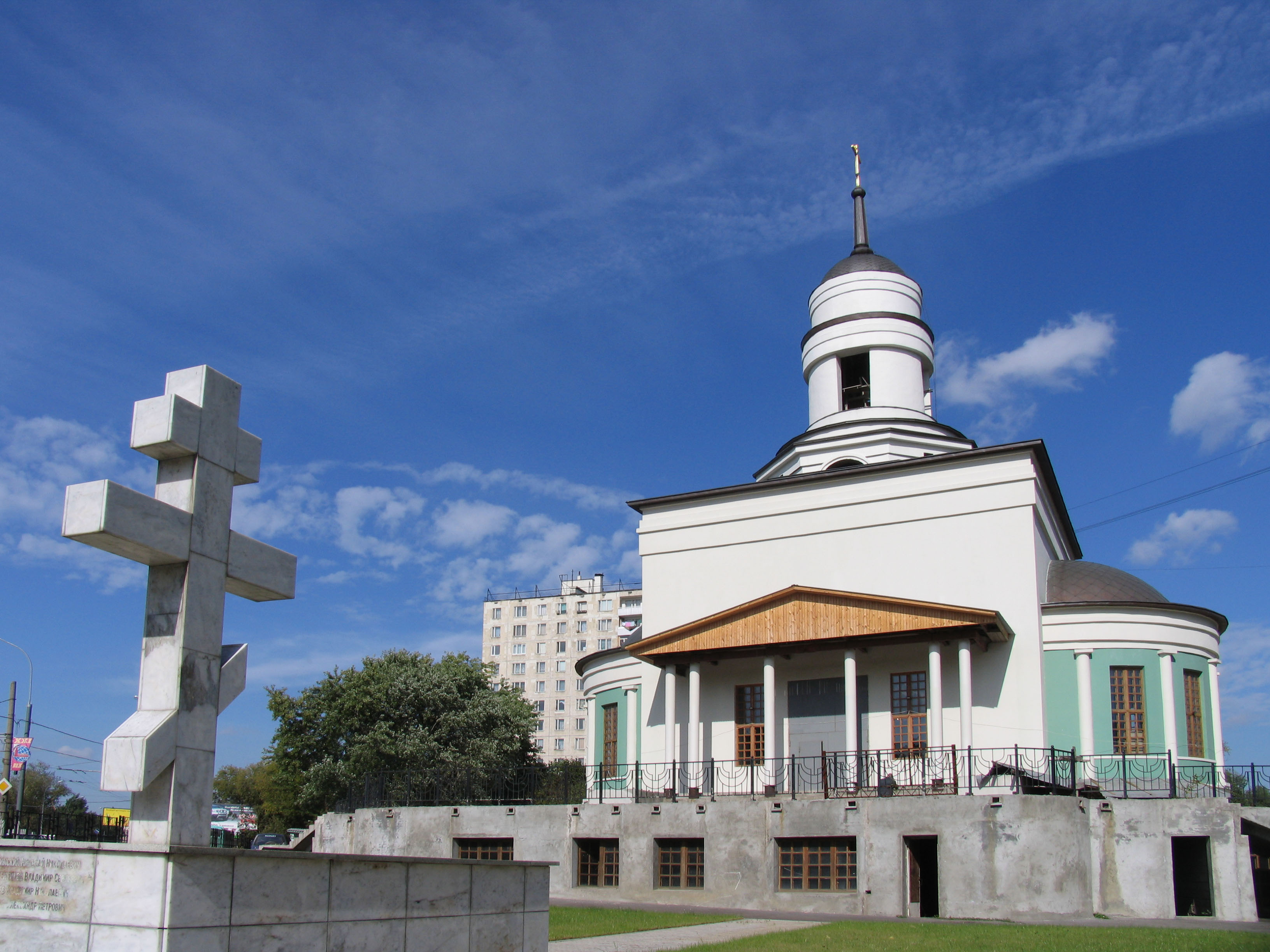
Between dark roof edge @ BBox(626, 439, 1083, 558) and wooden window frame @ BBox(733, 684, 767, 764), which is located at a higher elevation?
dark roof edge @ BBox(626, 439, 1083, 558)

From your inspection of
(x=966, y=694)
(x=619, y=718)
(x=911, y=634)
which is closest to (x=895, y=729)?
(x=966, y=694)

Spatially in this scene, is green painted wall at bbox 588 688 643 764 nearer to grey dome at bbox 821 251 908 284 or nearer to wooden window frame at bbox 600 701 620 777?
wooden window frame at bbox 600 701 620 777

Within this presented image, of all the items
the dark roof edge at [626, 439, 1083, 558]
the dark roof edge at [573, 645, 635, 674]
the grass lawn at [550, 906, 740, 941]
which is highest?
the dark roof edge at [626, 439, 1083, 558]

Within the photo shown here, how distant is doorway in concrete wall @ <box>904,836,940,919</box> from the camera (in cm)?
2083

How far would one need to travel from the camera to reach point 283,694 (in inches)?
1902

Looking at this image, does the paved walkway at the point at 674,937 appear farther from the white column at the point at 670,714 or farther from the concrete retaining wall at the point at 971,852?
the white column at the point at 670,714

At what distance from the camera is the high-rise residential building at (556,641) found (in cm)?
10512

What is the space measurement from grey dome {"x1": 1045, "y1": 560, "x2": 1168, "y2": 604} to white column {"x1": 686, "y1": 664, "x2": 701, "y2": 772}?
895 centimetres

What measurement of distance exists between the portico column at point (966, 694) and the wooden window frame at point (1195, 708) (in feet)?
19.1

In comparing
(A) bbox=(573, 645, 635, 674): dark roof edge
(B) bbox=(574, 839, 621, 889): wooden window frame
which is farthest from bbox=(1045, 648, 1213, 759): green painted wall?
(A) bbox=(573, 645, 635, 674): dark roof edge

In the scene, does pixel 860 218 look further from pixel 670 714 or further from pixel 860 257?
pixel 670 714

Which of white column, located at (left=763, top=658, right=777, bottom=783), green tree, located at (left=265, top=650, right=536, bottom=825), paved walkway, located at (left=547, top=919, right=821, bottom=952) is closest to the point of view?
paved walkway, located at (left=547, top=919, right=821, bottom=952)

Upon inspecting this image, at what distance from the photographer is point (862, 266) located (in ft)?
122

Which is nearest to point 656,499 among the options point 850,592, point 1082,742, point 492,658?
point 850,592
